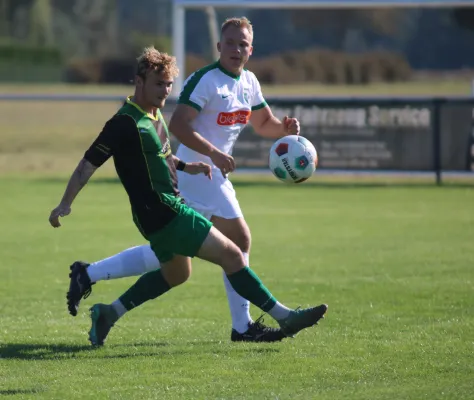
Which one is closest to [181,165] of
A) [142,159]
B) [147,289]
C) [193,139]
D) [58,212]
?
[193,139]

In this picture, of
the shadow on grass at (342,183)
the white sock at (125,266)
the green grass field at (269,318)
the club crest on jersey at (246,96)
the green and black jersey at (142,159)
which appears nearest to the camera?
the green grass field at (269,318)

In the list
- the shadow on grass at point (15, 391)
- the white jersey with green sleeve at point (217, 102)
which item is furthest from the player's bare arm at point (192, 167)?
the shadow on grass at point (15, 391)

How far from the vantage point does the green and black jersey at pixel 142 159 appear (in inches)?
261

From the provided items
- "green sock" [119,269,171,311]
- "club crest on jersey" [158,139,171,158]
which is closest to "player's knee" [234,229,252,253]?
"green sock" [119,269,171,311]

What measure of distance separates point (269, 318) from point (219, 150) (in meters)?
1.79

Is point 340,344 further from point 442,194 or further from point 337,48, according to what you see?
point 337,48

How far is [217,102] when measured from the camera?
24.7 ft

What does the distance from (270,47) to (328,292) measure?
2067 inches

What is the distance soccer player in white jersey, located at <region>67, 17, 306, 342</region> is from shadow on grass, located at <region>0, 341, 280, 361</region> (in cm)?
29

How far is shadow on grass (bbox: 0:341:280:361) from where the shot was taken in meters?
7.01

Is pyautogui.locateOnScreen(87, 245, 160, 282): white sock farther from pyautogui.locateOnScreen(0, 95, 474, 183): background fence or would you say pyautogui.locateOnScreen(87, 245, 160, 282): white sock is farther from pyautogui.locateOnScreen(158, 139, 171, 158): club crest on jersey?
pyautogui.locateOnScreen(0, 95, 474, 183): background fence

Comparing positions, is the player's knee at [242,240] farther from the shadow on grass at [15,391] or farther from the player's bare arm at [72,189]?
the shadow on grass at [15,391]

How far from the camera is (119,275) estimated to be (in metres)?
7.65

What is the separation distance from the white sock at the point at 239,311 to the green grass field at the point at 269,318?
0.18 metres
